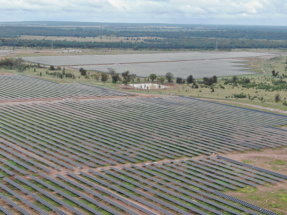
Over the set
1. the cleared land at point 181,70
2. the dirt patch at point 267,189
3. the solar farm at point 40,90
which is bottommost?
the dirt patch at point 267,189

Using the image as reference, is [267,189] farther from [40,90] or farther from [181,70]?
[181,70]

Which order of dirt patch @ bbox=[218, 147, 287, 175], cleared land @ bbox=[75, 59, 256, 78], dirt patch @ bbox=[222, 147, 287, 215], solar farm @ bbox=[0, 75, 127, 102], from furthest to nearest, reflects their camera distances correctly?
cleared land @ bbox=[75, 59, 256, 78], solar farm @ bbox=[0, 75, 127, 102], dirt patch @ bbox=[218, 147, 287, 175], dirt patch @ bbox=[222, 147, 287, 215]

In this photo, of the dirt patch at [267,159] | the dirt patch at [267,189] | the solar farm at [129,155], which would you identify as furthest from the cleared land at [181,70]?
the dirt patch at [267,189]

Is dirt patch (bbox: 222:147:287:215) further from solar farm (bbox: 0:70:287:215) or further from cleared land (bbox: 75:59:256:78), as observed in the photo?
cleared land (bbox: 75:59:256:78)

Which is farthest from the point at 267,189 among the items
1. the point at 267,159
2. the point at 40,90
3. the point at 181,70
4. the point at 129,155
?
the point at 181,70

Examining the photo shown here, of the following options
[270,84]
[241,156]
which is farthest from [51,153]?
[270,84]

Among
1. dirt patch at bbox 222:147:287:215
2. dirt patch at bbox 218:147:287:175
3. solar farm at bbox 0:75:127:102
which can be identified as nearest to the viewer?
dirt patch at bbox 222:147:287:215

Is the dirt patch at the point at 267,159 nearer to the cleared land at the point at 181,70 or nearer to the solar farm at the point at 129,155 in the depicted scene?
the solar farm at the point at 129,155

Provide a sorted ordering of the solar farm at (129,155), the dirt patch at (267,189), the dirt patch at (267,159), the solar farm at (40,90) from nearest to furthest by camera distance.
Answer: the solar farm at (129,155) → the dirt patch at (267,189) → the dirt patch at (267,159) → the solar farm at (40,90)

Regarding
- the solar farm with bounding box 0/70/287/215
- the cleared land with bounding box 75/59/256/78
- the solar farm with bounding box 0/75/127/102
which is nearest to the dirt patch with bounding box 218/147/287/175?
the solar farm with bounding box 0/70/287/215
